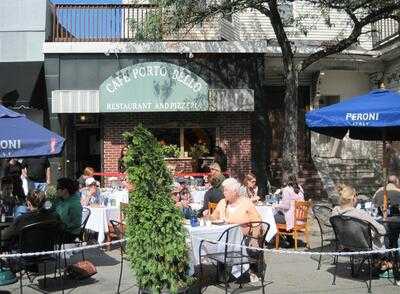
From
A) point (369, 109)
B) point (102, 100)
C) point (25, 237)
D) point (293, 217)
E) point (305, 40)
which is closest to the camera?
point (25, 237)

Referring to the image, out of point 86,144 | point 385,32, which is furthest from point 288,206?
point 385,32

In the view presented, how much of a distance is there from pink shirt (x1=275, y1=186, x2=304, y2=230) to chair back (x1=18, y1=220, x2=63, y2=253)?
4254 mm

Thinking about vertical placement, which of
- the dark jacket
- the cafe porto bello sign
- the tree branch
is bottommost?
the dark jacket

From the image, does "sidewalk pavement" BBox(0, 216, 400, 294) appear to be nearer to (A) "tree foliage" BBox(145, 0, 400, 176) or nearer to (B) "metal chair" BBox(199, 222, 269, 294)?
(B) "metal chair" BBox(199, 222, 269, 294)

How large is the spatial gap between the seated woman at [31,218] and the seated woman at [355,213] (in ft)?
11.9

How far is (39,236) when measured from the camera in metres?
7.16

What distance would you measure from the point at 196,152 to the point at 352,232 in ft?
32.9

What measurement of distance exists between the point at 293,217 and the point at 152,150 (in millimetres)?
4665

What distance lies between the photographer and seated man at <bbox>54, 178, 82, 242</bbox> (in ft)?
27.0

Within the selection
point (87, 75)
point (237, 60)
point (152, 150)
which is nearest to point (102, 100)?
point (87, 75)

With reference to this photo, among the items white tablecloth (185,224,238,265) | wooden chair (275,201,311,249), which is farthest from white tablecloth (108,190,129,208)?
white tablecloth (185,224,238,265)

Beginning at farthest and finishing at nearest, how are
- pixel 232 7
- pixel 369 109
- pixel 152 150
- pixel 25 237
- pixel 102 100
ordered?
1. pixel 102 100
2. pixel 232 7
3. pixel 369 109
4. pixel 25 237
5. pixel 152 150

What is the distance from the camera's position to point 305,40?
19.3 meters

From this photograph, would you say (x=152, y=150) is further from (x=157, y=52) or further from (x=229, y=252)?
(x=157, y=52)
